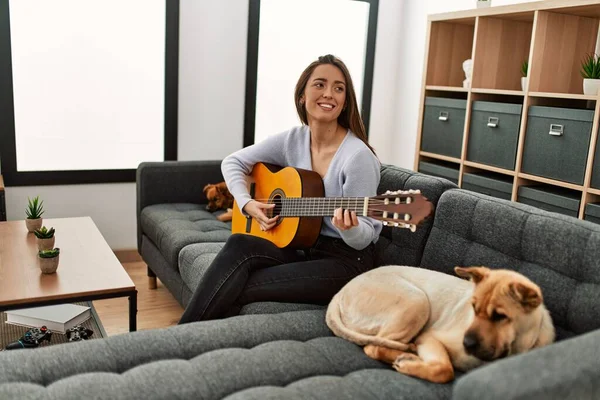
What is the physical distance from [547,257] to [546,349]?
65cm

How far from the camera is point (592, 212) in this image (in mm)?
2584

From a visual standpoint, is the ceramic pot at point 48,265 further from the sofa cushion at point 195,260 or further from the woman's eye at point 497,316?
the woman's eye at point 497,316

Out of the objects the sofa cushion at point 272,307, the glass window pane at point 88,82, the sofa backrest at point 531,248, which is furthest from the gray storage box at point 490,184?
the glass window pane at point 88,82

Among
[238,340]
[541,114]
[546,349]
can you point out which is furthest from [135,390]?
[541,114]

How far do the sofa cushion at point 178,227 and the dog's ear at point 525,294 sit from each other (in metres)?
1.75

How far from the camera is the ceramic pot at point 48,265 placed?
2264 mm

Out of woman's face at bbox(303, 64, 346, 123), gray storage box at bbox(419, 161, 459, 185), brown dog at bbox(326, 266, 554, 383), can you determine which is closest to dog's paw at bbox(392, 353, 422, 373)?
brown dog at bbox(326, 266, 554, 383)

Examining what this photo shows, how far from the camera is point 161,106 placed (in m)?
3.99

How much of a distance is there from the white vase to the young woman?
1.16 metres

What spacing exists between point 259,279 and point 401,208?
57 centimetres

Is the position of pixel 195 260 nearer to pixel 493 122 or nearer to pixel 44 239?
pixel 44 239

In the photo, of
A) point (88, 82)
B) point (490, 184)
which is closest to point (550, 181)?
point (490, 184)

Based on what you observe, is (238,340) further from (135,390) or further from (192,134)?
(192,134)

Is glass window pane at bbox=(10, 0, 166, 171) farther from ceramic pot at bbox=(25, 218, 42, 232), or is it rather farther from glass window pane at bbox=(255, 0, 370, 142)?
ceramic pot at bbox=(25, 218, 42, 232)
